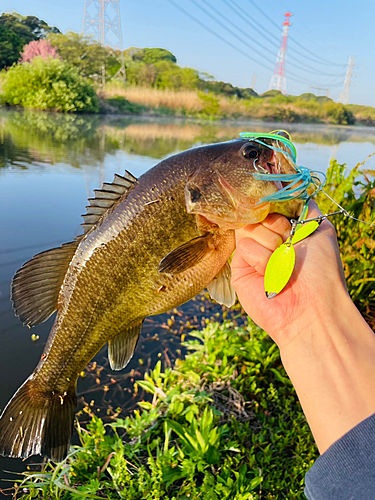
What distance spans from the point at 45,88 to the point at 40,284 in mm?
31678

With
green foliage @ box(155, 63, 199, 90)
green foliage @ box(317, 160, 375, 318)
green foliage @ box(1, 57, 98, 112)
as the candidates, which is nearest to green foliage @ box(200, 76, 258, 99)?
green foliage @ box(155, 63, 199, 90)

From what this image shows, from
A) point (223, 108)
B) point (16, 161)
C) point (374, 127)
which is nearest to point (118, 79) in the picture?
point (223, 108)

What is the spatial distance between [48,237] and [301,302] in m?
5.56

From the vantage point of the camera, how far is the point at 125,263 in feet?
5.43

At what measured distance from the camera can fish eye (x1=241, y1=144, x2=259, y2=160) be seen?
1530 mm

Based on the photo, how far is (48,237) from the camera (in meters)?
6.11

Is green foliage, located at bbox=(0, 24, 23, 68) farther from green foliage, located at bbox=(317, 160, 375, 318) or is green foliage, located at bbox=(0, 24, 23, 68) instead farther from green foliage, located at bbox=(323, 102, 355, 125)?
green foliage, located at bbox=(317, 160, 375, 318)

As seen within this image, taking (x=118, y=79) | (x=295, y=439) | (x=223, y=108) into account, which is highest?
(x=118, y=79)

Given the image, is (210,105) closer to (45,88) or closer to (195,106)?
(195,106)

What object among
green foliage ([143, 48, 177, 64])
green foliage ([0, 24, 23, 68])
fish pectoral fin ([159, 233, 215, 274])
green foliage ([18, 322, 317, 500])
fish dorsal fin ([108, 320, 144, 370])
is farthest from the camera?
green foliage ([143, 48, 177, 64])

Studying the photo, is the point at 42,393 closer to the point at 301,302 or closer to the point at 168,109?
the point at 301,302

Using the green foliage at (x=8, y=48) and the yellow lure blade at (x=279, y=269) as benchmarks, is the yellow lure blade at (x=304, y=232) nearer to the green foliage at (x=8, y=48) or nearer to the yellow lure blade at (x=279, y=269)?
the yellow lure blade at (x=279, y=269)

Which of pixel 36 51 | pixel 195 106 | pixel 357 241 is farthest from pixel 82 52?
pixel 357 241

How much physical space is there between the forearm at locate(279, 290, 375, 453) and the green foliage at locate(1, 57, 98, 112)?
31083mm
